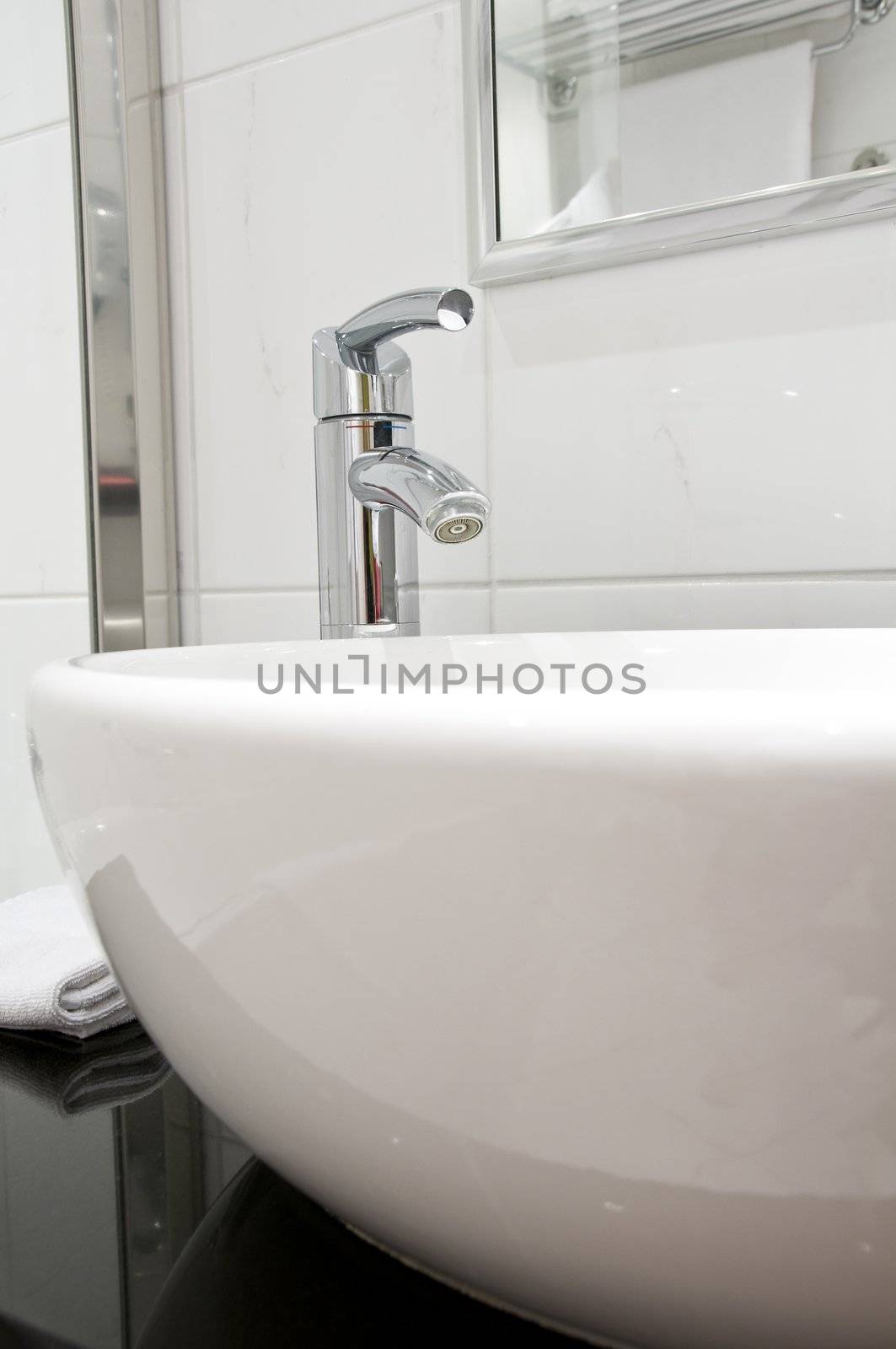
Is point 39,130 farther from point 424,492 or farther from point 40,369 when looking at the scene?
point 424,492

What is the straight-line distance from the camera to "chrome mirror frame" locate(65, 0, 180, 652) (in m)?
0.95

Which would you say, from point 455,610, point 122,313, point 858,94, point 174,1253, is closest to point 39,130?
point 122,313

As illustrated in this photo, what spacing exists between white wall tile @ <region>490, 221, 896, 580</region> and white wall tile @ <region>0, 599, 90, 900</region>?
45cm

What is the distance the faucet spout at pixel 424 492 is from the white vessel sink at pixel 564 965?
29cm

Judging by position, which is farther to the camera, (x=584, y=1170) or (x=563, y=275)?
(x=563, y=275)

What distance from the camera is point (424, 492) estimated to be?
59 centimetres

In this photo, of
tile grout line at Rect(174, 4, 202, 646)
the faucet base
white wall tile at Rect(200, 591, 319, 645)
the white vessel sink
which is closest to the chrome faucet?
the faucet base

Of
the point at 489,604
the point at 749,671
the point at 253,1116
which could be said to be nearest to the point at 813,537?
the point at 749,671

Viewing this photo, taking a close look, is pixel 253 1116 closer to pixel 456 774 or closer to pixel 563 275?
pixel 456 774

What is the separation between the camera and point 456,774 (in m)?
0.21

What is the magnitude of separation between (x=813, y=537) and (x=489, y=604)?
0.82 feet

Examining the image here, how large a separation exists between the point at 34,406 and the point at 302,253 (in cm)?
29

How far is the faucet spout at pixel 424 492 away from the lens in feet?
1.79

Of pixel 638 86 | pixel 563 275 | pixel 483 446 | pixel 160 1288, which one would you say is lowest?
pixel 160 1288
